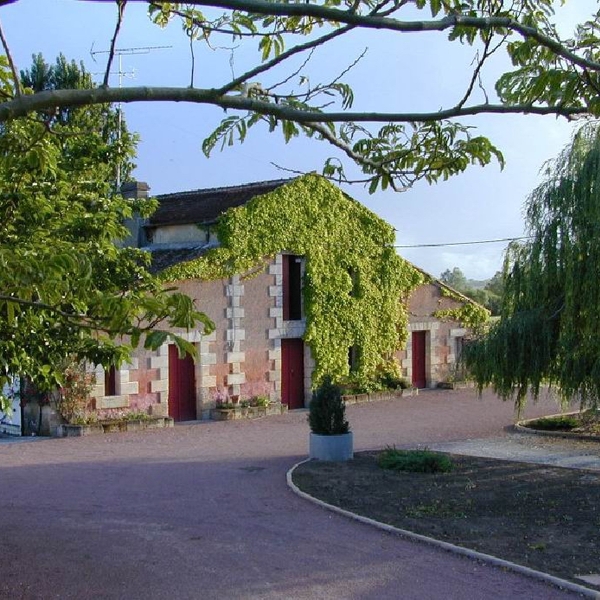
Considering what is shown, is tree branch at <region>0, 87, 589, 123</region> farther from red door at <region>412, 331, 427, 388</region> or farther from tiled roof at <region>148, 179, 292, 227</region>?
red door at <region>412, 331, 427, 388</region>

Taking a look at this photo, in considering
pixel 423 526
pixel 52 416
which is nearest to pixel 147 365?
pixel 52 416

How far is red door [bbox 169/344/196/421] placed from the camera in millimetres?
21328

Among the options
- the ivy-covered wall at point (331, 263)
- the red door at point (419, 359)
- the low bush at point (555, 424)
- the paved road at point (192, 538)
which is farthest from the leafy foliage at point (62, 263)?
the red door at point (419, 359)

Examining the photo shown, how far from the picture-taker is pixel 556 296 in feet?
50.0

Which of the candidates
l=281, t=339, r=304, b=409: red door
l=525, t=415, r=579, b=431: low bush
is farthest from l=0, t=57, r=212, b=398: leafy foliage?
l=281, t=339, r=304, b=409: red door

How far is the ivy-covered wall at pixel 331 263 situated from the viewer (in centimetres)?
2250

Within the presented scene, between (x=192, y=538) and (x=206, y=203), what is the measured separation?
53.2 ft

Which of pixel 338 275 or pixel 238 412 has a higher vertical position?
pixel 338 275

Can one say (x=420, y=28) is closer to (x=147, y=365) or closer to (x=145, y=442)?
(x=145, y=442)

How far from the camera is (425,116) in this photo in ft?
14.6

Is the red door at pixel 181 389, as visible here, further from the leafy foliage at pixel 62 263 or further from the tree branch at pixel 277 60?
the tree branch at pixel 277 60

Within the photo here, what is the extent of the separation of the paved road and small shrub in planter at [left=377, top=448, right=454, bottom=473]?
5.89 ft

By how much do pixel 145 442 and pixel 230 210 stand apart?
7.07m

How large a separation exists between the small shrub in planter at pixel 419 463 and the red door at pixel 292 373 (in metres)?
9.81
